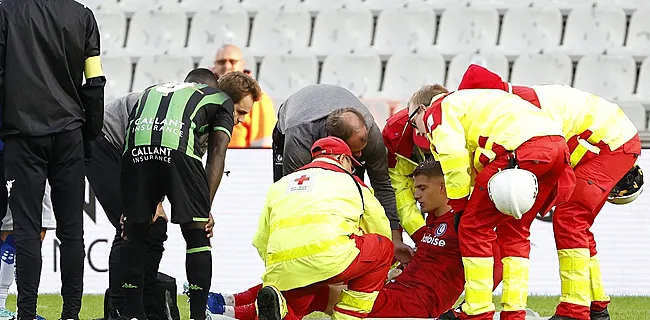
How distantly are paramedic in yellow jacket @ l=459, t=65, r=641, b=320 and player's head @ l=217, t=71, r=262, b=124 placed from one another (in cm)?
120

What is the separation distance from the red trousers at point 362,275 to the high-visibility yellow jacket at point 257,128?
4.43 meters

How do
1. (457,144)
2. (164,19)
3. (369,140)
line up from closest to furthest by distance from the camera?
(457,144)
(369,140)
(164,19)

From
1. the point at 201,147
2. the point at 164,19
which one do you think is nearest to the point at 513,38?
the point at 164,19

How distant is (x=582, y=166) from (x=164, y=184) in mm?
2364

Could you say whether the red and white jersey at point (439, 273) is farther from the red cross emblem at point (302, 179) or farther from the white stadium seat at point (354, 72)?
the white stadium seat at point (354, 72)

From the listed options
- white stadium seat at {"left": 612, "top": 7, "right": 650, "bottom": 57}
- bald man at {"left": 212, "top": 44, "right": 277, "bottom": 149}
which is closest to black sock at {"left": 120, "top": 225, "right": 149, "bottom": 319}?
bald man at {"left": 212, "top": 44, "right": 277, "bottom": 149}

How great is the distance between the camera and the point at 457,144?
5.34m

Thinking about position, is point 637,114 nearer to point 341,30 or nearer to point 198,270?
point 341,30

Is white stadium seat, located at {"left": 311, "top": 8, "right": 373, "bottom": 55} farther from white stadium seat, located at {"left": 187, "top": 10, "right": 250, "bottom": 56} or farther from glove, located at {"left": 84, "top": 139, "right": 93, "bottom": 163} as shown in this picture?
glove, located at {"left": 84, "top": 139, "right": 93, "bottom": 163}

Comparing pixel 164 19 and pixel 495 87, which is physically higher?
pixel 495 87

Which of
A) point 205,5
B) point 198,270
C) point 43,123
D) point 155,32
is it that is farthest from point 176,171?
point 205,5

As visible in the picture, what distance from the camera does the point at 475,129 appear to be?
5.47 metres

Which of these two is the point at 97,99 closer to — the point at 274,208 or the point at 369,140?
the point at 274,208

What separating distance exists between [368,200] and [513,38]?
6.45 metres
